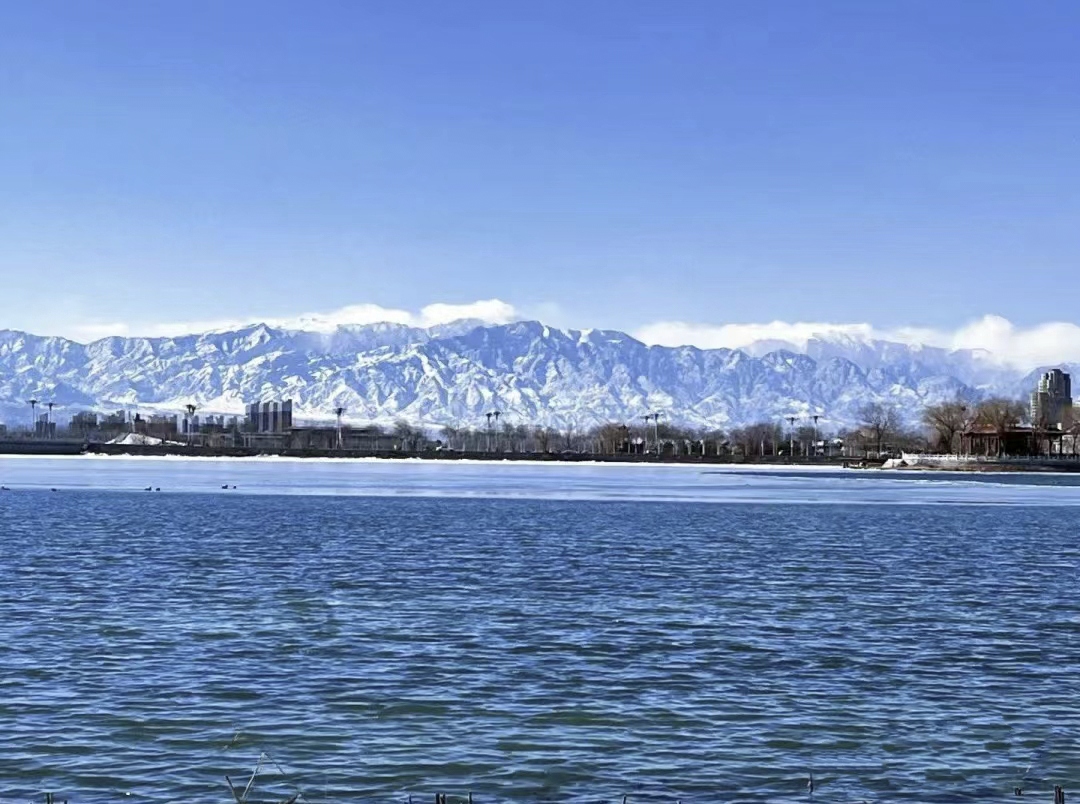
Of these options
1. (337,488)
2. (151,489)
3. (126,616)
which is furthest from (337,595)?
(337,488)

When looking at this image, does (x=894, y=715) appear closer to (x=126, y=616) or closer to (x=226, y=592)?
(x=126, y=616)

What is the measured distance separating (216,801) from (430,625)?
16.7 metres

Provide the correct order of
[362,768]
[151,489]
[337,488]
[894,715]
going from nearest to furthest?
[362,768], [894,715], [151,489], [337,488]

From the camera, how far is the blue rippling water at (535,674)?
69.9 ft

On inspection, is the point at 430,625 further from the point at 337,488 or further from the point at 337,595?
the point at 337,488

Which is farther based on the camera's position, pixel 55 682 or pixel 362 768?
pixel 55 682

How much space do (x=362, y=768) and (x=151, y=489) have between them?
122 meters

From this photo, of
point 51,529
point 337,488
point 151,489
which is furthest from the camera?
point 337,488

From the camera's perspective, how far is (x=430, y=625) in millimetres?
36031

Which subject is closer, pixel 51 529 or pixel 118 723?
pixel 118 723

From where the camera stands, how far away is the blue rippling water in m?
21.3

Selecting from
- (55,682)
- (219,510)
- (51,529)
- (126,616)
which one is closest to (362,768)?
(55,682)

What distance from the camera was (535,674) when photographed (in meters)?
29.0

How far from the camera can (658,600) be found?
42.4m
